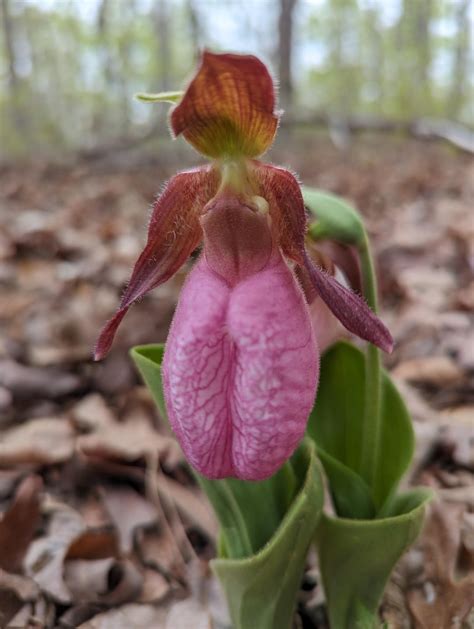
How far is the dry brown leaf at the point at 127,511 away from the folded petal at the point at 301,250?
33.9 inches

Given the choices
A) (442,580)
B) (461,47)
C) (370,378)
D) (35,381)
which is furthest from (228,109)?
(461,47)

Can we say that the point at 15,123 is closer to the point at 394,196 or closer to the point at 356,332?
the point at 394,196

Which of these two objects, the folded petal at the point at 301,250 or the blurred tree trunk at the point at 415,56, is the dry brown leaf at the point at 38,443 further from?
the blurred tree trunk at the point at 415,56

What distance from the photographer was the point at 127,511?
1458 mm

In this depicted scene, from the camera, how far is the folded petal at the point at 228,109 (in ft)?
2.18

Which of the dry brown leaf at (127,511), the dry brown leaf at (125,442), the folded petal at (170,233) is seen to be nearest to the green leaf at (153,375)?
the folded petal at (170,233)

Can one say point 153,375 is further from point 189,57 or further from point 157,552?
point 189,57

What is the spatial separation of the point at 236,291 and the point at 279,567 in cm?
40

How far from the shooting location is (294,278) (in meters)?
0.80

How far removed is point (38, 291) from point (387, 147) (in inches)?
451

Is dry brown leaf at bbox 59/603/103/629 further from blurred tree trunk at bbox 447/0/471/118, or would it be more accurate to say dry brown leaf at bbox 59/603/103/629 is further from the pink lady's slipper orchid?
blurred tree trunk at bbox 447/0/471/118

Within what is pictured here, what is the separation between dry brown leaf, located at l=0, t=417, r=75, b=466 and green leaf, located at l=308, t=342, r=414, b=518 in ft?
2.64

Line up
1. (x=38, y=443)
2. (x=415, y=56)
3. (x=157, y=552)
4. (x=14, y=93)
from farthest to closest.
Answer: (x=415, y=56)
(x=14, y=93)
(x=38, y=443)
(x=157, y=552)

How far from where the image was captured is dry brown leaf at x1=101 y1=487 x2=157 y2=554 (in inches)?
55.2
